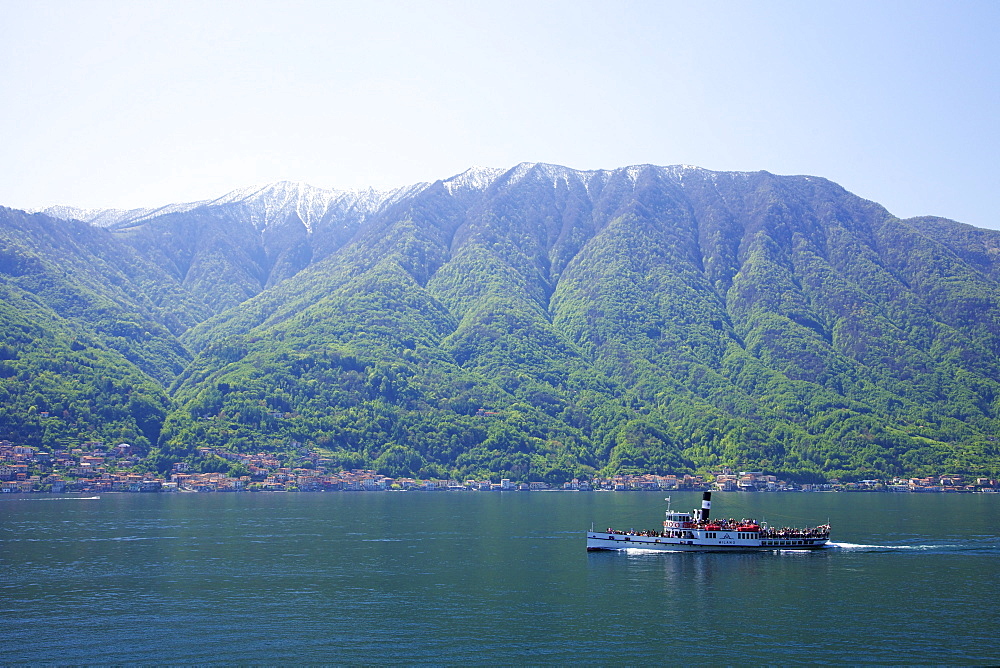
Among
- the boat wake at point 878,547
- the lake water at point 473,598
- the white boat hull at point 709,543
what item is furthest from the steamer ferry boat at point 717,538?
the lake water at point 473,598

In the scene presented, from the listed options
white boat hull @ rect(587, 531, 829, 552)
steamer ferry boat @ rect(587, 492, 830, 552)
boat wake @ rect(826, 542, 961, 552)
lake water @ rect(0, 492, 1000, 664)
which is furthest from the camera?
steamer ferry boat @ rect(587, 492, 830, 552)

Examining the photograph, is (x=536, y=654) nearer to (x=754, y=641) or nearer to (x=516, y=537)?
(x=754, y=641)

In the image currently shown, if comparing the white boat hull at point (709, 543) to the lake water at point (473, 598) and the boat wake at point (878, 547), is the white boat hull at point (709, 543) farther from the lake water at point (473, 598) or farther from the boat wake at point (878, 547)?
the lake water at point (473, 598)

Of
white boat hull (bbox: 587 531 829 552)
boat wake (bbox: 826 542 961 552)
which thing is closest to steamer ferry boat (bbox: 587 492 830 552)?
white boat hull (bbox: 587 531 829 552)

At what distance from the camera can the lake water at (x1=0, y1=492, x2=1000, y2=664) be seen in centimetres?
6138

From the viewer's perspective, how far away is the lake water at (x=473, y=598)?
61375mm

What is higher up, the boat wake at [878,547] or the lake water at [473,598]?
the boat wake at [878,547]

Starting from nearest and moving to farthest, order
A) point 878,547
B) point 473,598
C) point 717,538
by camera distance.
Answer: point 473,598, point 878,547, point 717,538

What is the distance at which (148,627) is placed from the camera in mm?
67812

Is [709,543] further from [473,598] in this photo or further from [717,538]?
[473,598]

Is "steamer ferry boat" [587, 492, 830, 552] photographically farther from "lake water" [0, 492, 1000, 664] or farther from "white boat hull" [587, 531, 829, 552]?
"lake water" [0, 492, 1000, 664]

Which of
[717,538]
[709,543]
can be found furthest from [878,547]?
[709,543]

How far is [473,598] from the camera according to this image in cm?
7894

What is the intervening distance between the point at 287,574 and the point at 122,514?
8757 cm
